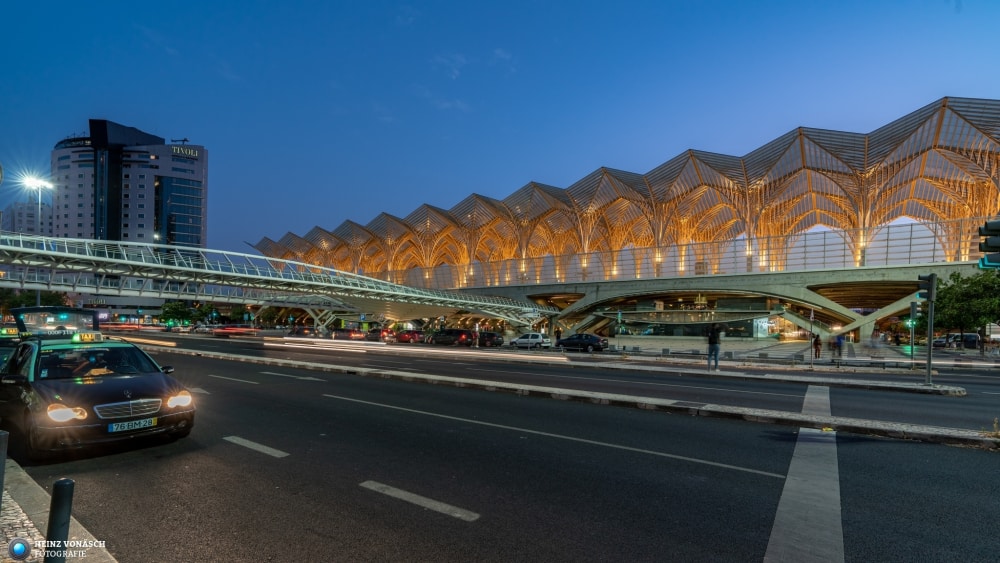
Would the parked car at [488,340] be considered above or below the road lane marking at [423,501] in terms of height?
below

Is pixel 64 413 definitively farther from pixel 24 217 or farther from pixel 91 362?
pixel 24 217

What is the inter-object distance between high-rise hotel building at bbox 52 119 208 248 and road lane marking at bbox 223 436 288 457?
136655 millimetres

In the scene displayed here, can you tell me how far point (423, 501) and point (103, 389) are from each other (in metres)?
4.75

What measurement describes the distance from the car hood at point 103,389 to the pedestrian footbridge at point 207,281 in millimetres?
30469

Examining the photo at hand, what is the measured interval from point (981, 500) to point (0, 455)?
27.8 feet

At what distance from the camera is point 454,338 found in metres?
45.8

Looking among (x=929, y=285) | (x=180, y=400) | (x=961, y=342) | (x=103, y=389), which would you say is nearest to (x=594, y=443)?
(x=180, y=400)

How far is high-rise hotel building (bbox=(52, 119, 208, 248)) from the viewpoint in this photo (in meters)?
120

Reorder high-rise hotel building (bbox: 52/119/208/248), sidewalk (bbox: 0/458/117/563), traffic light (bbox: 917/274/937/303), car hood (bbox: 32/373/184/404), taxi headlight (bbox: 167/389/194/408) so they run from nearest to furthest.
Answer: sidewalk (bbox: 0/458/117/563) → car hood (bbox: 32/373/184/404) → taxi headlight (bbox: 167/389/194/408) → traffic light (bbox: 917/274/937/303) → high-rise hotel building (bbox: 52/119/208/248)

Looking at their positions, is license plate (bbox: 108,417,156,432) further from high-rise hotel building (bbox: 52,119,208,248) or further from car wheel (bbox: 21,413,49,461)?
high-rise hotel building (bbox: 52,119,208,248)

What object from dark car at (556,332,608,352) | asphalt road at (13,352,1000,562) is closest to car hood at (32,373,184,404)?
asphalt road at (13,352,1000,562)

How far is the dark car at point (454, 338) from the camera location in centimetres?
4519

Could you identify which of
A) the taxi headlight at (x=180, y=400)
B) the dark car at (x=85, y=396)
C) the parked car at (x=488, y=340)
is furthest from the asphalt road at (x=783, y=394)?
the parked car at (x=488, y=340)

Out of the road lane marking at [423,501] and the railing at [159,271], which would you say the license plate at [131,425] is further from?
the railing at [159,271]
